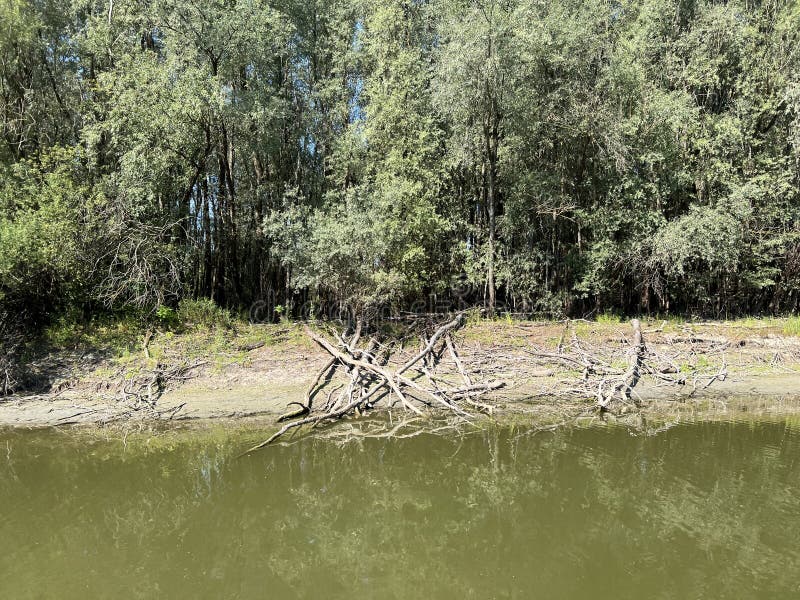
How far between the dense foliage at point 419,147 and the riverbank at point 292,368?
59.1 inches

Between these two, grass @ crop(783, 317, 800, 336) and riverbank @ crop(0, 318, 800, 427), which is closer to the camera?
riverbank @ crop(0, 318, 800, 427)

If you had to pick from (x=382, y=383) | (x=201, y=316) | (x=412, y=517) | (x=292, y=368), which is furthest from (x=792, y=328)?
(x=201, y=316)

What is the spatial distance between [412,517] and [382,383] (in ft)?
15.3

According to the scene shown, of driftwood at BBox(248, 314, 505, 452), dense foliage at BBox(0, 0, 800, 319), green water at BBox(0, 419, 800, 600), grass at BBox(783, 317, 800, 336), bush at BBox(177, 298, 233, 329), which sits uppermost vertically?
dense foliage at BBox(0, 0, 800, 319)

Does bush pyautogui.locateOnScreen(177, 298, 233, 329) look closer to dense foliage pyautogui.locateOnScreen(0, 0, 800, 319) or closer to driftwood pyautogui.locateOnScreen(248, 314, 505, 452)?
dense foliage pyautogui.locateOnScreen(0, 0, 800, 319)

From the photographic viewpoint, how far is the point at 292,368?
1203 centimetres

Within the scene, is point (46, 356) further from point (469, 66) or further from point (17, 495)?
point (469, 66)

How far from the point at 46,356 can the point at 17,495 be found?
6.08 metres

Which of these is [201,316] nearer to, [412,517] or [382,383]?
[382,383]

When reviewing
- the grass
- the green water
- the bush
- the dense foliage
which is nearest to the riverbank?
the grass

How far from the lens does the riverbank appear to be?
33.7 feet

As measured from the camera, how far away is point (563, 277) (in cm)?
1648

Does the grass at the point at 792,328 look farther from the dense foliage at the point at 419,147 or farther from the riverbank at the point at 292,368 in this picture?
the dense foliage at the point at 419,147

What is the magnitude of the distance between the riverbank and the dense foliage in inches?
59.1
